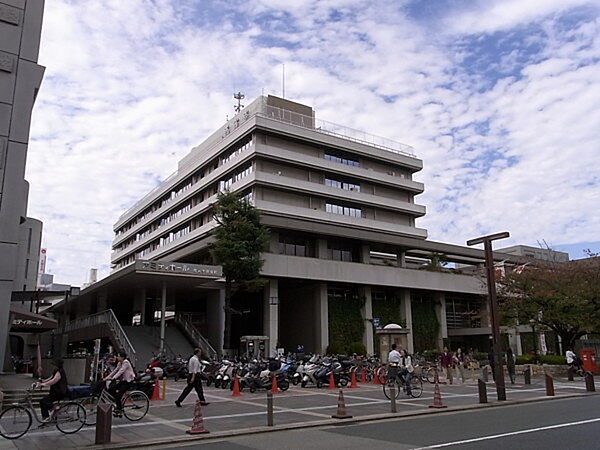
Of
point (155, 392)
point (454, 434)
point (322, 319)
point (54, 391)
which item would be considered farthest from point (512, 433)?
point (322, 319)

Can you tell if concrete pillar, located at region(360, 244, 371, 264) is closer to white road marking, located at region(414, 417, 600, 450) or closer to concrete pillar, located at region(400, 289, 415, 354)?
concrete pillar, located at region(400, 289, 415, 354)

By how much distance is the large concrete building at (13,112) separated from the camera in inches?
892

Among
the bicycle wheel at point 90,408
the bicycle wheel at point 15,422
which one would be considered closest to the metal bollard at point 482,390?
the bicycle wheel at point 90,408

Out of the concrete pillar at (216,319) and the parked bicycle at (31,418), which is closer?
the parked bicycle at (31,418)

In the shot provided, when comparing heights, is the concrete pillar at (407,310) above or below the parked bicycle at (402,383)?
above

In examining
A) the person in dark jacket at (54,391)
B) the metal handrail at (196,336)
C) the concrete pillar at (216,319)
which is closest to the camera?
the person in dark jacket at (54,391)

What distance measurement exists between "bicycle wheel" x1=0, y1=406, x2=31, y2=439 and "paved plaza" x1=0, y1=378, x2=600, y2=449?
223mm

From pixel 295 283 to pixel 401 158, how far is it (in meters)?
20.5

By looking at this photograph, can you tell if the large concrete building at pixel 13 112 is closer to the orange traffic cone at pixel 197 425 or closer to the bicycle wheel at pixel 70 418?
the bicycle wheel at pixel 70 418

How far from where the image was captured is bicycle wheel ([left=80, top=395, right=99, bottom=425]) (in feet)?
43.3

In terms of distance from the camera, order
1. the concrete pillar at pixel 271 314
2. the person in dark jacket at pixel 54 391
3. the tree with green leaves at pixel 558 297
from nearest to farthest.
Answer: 1. the person in dark jacket at pixel 54 391
2. the tree with green leaves at pixel 558 297
3. the concrete pillar at pixel 271 314

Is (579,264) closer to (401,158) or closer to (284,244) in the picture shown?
(284,244)

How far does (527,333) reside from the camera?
54.3 m

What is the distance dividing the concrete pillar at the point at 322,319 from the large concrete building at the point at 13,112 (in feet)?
80.0
